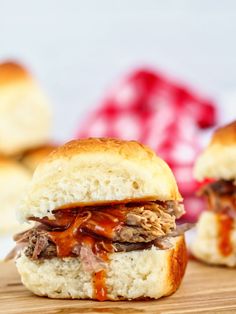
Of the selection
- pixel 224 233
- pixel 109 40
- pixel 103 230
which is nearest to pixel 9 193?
pixel 224 233

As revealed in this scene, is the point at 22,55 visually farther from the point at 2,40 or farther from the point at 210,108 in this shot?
the point at 210,108

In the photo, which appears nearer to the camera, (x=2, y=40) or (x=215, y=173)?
(x=215, y=173)

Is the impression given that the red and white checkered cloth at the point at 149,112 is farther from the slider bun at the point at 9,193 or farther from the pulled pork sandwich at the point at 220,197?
the pulled pork sandwich at the point at 220,197

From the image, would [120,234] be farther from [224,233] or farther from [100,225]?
[224,233]

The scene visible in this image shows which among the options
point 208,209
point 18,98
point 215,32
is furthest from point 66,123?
point 208,209

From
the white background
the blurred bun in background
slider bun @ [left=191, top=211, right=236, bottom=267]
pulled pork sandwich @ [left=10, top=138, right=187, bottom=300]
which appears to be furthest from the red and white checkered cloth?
pulled pork sandwich @ [left=10, top=138, right=187, bottom=300]

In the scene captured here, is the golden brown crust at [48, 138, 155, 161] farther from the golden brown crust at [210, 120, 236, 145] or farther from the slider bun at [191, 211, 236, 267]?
the slider bun at [191, 211, 236, 267]

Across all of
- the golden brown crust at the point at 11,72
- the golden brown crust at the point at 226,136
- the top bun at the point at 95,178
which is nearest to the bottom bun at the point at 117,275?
the top bun at the point at 95,178
